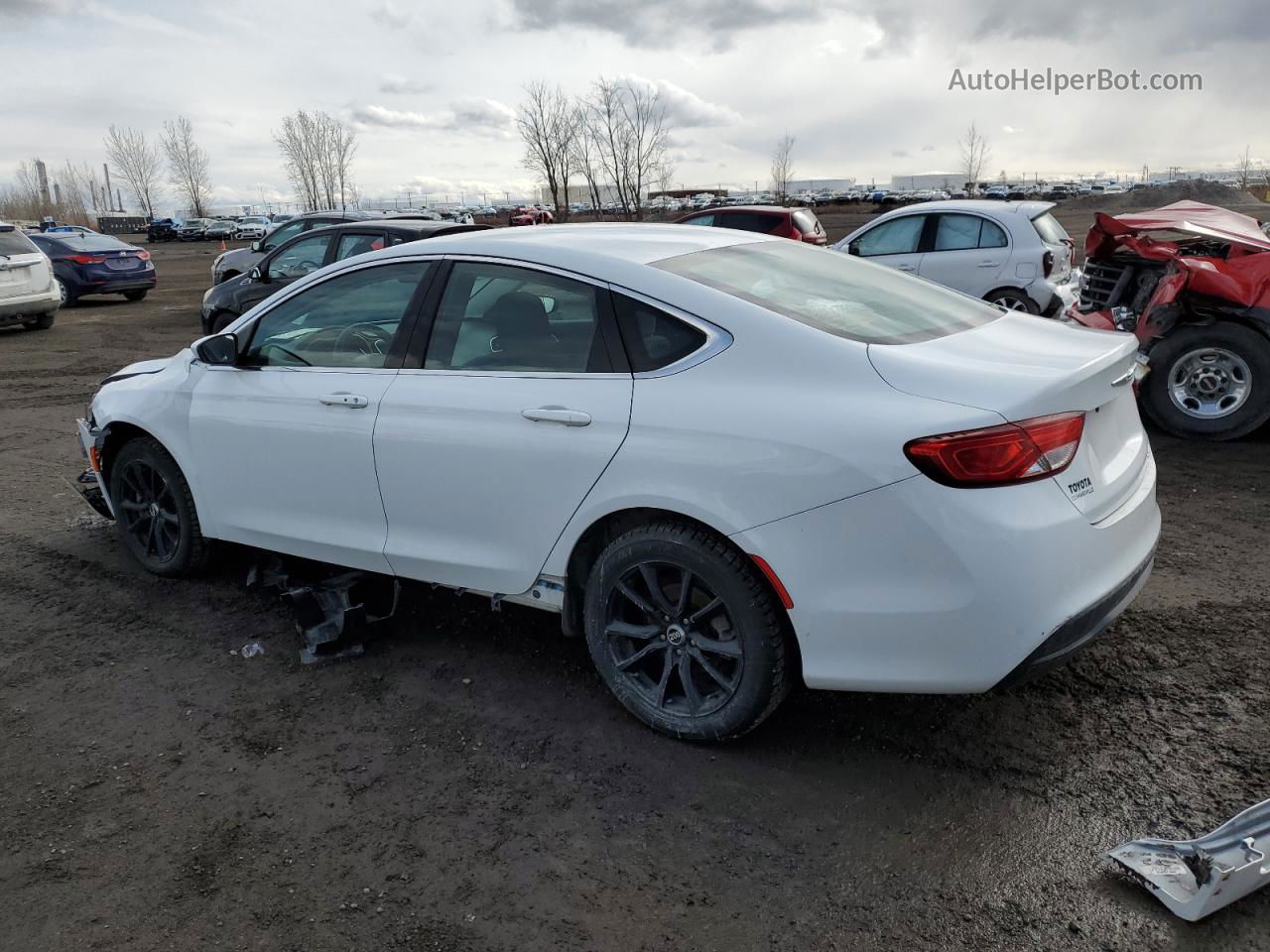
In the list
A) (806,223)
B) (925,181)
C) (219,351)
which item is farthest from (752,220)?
(925,181)

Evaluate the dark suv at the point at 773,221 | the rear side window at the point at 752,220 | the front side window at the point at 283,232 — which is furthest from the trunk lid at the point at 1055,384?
the front side window at the point at 283,232

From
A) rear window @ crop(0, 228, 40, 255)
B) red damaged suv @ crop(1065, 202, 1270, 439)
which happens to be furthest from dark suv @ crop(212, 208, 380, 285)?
red damaged suv @ crop(1065, 202, 1270, 439)

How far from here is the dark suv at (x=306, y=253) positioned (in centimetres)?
966

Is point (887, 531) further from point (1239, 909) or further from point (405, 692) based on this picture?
point (405, 692)

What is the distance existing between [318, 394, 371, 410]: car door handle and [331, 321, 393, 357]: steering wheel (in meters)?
0.20

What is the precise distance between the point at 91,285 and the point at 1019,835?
773 inches

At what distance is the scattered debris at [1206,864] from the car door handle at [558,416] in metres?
1.99

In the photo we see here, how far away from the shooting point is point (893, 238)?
11.4 metres

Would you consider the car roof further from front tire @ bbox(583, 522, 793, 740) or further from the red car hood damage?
the red car hood damage

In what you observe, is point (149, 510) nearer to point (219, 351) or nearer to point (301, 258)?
point (219, 351)

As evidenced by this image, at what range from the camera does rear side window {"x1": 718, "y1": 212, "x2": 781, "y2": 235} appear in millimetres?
13641

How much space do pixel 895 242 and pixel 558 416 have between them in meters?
9.12

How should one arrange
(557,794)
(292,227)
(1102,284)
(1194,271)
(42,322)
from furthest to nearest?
(42,322), (292,227), (1102,284), (1194,271), (557,794)

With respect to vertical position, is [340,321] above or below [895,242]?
above
